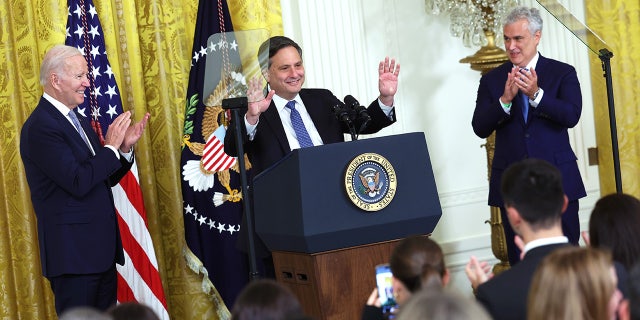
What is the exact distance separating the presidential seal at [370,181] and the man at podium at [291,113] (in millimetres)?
484

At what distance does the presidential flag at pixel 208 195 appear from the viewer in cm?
550

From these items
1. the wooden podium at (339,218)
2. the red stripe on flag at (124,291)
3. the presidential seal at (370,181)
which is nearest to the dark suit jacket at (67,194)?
the red stripe on flag at (124,291)

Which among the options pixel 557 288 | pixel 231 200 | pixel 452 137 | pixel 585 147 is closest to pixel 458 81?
pixel 452 137

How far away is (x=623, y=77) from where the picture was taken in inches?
260

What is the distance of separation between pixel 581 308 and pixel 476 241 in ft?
14.0

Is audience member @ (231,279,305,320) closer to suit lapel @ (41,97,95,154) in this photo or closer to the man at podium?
the man at podium

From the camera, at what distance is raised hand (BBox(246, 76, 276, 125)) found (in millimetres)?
4082

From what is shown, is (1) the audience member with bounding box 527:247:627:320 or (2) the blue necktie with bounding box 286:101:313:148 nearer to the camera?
(1) the audience member with bounding box 527:247:627:320

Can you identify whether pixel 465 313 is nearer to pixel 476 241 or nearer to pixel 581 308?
pixel 581 308

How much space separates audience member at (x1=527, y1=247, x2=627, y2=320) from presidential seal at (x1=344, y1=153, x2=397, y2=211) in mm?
1464

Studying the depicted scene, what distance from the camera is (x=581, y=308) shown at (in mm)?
2318

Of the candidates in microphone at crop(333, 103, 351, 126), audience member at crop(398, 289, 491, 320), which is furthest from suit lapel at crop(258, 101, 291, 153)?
audience member at crop(398, 289, 491, 320)

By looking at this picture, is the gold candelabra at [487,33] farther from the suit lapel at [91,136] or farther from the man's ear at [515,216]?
the man's ear at [515,216]

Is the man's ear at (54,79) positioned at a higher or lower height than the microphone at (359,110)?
higher
